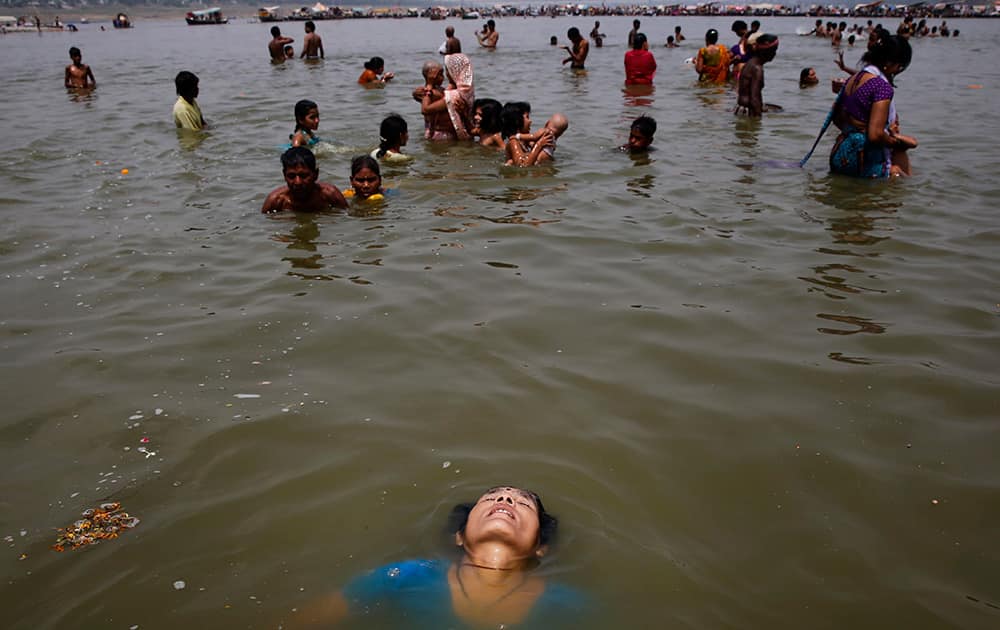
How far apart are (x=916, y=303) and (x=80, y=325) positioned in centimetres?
545

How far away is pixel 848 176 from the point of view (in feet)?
23.8

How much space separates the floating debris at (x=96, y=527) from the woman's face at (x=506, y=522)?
1.35 meters

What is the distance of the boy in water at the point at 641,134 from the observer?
8.49 meters

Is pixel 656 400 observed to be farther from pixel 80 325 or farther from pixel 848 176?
pixel 848 176

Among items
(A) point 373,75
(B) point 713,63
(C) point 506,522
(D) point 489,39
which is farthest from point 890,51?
(D) point 489,39

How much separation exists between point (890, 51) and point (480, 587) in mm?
6297

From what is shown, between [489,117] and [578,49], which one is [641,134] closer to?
[489,117]

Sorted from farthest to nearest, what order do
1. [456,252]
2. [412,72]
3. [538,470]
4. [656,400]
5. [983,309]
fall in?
[412,72], [456,252], [983,309], [656,400], [538,470]

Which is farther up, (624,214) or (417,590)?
(624,214)

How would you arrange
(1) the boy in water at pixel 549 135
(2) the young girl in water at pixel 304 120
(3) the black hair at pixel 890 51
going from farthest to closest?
1. (2) the young girl in water at pixel 304 120
2. (1) the boy in water at pixel 549 135
3. (3) the black hair at pixel 890 51

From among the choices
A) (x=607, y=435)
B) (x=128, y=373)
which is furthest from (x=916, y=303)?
(x=128, y=373)

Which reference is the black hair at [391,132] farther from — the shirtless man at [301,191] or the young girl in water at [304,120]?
the shirtless man at [301,191]

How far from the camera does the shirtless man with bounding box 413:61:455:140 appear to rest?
952 centimetres

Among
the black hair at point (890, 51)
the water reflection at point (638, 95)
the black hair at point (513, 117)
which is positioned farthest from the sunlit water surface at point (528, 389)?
the water reflection at point (638, 95)
